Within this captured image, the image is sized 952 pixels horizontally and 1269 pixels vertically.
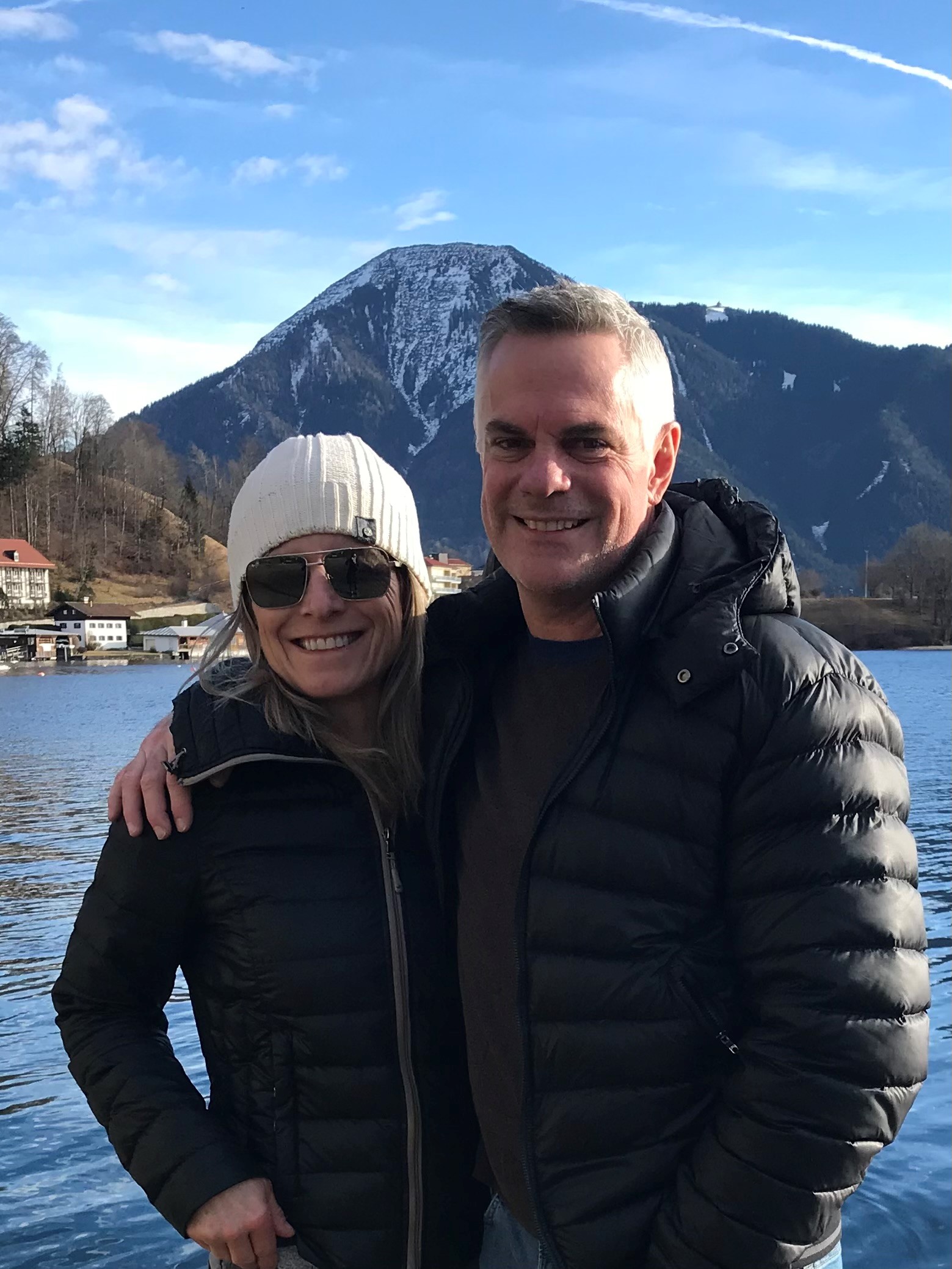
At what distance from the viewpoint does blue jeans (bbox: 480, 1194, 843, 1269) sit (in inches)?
92.7

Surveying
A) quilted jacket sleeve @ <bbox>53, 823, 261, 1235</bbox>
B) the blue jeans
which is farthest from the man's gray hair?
the blue jeans

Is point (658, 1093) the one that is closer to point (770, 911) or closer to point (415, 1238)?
point (770, 911)

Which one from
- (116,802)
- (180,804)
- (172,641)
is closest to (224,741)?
(180,804)

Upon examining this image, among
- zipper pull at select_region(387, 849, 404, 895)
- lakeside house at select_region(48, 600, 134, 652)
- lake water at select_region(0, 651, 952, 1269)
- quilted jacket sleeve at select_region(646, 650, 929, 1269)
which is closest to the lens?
quilted jacket sleeve at select_region(646, 650, 929, 1269)

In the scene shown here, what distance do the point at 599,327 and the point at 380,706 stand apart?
103 cm

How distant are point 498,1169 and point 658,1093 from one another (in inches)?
19.3

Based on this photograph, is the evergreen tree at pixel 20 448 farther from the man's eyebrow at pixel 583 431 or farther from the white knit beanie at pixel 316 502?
the man's eyebrow at pixel 583 431

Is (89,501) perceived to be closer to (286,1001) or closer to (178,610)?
(178,610)

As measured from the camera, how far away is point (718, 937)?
217cm

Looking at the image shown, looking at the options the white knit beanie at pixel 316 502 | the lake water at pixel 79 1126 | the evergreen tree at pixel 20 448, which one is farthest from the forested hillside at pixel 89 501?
the white knit beanie at pixel 316 502

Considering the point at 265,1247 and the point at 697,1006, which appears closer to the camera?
the point at 697,1006

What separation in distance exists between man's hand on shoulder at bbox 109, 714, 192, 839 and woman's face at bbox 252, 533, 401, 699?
339mm

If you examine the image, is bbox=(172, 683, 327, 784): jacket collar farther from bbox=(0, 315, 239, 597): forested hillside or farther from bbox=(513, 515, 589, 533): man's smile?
bbox=(0, 315, 239, 597): forested hillside

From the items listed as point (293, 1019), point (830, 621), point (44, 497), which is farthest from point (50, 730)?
point (830, 621)
